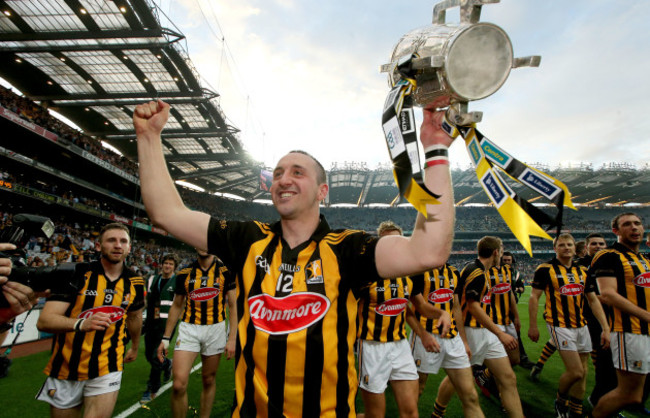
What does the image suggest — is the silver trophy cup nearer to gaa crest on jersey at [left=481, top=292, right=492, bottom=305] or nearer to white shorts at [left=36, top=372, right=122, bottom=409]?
white shorts at [left=36, top=372, right=122, bottom=409]

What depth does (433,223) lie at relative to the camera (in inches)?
55.2

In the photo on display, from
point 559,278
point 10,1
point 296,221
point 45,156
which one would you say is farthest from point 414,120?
point 45,156

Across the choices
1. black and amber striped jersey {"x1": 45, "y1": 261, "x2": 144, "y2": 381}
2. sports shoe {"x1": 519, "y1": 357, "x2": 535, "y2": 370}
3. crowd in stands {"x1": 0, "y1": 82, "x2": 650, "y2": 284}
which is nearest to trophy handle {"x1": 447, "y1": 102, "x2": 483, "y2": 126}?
black and amber striped jersey {"x1": 45, "y1": 261, "x2": 144, "y2": 381}

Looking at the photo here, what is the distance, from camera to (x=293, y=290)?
5.61 ft

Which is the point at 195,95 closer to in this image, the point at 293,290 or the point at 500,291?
the point at 500,291

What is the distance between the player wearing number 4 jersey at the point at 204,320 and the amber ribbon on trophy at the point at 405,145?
12.1ft

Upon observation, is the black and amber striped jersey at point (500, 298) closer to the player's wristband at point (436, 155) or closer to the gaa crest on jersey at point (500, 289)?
the gaa crest on jersey at point (500, 289)

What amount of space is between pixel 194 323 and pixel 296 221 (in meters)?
3.69

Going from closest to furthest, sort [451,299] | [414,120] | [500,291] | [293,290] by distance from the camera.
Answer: [414,120] → [293,290] → [451,299] → [500,291]

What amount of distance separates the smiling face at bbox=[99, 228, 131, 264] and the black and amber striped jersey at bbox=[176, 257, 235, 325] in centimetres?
147

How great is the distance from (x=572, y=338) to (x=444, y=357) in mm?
2218

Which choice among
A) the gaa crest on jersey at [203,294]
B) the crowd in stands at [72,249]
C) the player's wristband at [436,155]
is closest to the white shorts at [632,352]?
the player's wristband at [436,155]

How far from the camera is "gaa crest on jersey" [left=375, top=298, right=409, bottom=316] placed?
391cm

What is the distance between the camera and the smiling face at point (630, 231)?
4.02m
